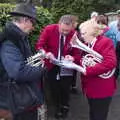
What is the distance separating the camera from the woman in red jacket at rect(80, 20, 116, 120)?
184 inches

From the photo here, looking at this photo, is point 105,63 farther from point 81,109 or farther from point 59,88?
point 81,109

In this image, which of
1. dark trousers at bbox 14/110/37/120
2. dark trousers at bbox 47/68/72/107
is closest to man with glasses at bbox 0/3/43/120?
dark trousers at bbox 14/110/37/120

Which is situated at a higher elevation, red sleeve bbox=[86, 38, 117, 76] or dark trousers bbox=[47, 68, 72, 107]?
red sleeve bbox=[86, 38, 117, 76]

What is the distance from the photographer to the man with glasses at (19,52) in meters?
3.82

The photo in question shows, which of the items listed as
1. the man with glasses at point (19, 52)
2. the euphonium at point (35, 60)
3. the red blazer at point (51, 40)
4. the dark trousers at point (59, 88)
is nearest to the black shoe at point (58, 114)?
the dark trousers at point (59, 88)

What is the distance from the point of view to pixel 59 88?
6.75 m

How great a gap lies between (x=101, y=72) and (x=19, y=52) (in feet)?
3.86

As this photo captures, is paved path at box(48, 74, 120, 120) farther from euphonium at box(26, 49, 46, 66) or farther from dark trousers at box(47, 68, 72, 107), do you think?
euphonium at box(26, 49, 46, 66)

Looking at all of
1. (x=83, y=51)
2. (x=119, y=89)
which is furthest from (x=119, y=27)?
(x=83, y=51)

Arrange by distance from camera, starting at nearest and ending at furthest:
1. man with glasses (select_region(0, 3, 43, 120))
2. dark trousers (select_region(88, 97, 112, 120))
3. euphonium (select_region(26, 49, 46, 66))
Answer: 1. man with glasses (select_region(0, 3, 43, 120))
2. euphonium (select_region(26, 49, 46, 66))
3. dark trousers (select_region(88, 97, 112, 120))

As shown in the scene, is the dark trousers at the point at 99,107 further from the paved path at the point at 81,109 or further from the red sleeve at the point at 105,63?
the paved path at the point at 81,109

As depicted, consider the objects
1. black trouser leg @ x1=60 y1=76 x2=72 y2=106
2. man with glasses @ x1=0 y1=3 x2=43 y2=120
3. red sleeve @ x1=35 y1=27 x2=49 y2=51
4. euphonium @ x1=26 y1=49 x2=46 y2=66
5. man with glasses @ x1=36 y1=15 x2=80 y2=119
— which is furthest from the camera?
black trouser leg @ x1=60 y1=76 x2=72 y2=106

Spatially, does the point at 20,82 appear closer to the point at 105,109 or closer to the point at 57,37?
the point at 105,109

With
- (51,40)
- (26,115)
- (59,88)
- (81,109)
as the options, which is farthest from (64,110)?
(26,115)
